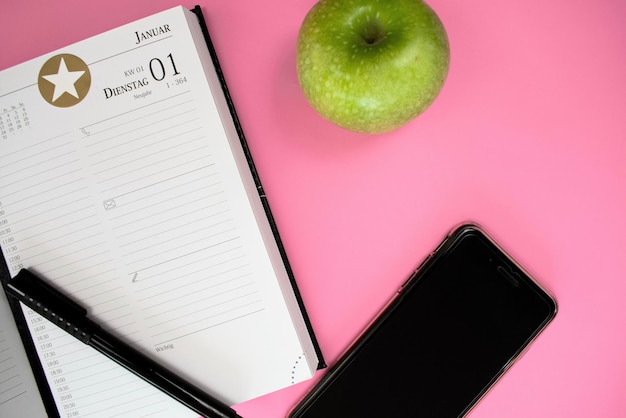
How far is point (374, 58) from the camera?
17.7 inches

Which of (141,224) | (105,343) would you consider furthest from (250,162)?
(105,343)

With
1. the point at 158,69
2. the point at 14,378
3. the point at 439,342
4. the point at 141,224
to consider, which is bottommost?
the point at 439,342

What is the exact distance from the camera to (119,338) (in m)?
0.56

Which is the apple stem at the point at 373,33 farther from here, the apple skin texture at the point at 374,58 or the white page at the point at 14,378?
the white page at the point at 14,378

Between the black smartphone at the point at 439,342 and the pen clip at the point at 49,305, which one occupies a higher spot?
the pen clip at the point at 49,305

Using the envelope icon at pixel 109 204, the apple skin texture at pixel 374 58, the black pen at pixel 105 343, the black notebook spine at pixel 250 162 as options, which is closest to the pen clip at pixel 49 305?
the black pen at pixel 105 343

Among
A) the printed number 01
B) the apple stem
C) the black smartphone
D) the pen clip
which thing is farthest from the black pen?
the apple stem

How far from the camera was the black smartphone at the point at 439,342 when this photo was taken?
583 mm

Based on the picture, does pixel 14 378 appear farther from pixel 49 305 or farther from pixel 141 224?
pixel 141 224

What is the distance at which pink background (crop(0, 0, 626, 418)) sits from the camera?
579mm

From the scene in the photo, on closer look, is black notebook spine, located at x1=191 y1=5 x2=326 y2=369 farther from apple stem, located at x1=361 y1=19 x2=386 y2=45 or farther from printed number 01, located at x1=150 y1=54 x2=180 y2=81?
apple stem, located at x1=361 y1=19 x2=386 y2=45

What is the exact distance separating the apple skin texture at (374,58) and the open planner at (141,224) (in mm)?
133

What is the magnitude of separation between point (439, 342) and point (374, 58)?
34 centimetres

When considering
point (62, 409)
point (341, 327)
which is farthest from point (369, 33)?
point (62, 409)
